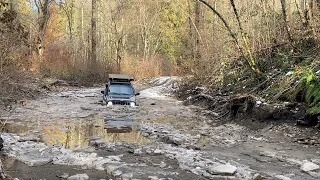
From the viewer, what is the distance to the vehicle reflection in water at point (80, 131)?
1172 cm

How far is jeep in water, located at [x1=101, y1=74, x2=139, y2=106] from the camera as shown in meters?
20.3

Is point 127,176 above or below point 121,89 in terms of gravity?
below

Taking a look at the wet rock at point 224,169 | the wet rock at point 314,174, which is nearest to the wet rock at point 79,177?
the wet rock at point 224,169

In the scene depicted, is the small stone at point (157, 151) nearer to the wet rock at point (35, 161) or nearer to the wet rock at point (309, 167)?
the wet rock at point (35, 161)

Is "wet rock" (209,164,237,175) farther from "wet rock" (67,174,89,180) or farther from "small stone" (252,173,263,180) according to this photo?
"wet rock" (67,174,89,180)

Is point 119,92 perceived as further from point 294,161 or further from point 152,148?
point 294,161

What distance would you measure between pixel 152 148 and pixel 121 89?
10605mm

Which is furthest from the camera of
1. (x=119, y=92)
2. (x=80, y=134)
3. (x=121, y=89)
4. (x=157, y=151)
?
(x=121, y=89)

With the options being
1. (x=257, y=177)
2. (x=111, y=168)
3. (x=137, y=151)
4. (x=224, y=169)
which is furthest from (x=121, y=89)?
(x=257, y=177)

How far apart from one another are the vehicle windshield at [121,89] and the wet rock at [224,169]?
42.1ft

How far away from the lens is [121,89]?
20938mm

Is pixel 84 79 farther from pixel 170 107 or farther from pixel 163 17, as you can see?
pixel 163 17

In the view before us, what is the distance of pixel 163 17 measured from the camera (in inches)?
2457

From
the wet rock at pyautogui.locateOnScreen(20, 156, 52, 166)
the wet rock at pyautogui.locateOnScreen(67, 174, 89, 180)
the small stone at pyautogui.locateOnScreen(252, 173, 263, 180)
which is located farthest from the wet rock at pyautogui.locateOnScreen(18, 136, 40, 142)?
the small stone at pyautogui.locateOnScreen(252, 173, 263, 180)
